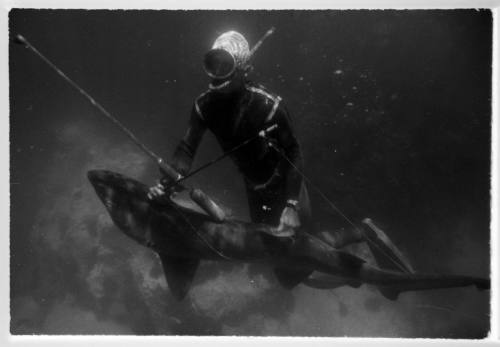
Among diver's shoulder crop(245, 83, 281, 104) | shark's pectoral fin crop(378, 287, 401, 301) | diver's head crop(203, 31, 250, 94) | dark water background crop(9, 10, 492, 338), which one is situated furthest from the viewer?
shark's pectoral fin crop(378, 287, 401, 301)

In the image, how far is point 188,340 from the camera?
289cm

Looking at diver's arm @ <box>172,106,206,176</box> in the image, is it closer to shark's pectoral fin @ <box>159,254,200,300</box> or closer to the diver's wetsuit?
the diver's wetsuit

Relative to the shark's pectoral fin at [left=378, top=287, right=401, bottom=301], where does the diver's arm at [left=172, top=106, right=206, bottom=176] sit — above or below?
above

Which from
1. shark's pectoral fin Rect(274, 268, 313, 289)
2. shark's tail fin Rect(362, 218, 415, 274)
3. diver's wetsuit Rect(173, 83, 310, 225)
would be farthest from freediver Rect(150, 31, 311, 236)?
shark's tail fin Rect(362, 218, 415, 274)

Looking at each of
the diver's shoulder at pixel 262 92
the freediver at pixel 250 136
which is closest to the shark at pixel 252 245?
the freediver at pixel 250 136

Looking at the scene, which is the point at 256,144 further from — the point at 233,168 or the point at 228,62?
the point at 228,62

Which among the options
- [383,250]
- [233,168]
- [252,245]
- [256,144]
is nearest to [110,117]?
[233,168]

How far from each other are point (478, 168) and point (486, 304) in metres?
0.92

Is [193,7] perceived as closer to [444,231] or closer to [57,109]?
[57,109]

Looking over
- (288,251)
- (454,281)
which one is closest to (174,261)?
(288,251)

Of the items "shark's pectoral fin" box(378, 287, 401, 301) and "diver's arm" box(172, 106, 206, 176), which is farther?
"shark's pectoral fin" box(378, 287, 401, 301)

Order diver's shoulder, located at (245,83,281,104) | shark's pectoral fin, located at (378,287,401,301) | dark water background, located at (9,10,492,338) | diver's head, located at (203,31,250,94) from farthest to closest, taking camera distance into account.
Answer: shark's pectoral fin, located at (378,287,401,301) < dark water background, located at (9,10,492,338) < diver's shoulder, located at (245,83,281,104) < diver's head, located at (203,31,250,94)

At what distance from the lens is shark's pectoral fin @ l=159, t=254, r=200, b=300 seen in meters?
2.78

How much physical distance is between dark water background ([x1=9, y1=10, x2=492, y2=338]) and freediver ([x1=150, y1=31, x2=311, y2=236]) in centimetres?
10
